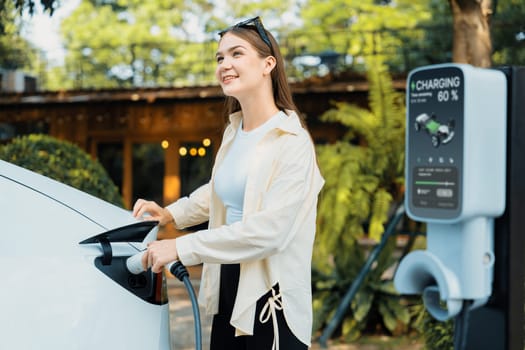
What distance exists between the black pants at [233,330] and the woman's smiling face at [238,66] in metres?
Result: 0.57

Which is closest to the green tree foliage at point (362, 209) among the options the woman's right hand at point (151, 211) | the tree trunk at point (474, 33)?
the tree trunk at point (474, 33)

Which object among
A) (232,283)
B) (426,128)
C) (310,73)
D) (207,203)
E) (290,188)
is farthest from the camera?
(310,73)

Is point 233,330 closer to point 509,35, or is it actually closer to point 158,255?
point 158,255

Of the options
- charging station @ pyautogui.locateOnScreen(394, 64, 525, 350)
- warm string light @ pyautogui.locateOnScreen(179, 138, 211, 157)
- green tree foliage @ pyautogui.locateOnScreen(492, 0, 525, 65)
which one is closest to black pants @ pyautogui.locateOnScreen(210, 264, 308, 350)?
charging station @ pyautogui.locateOnScreen(394, 64, 525, 350)

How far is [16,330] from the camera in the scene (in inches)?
69.6

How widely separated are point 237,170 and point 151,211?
43 cm

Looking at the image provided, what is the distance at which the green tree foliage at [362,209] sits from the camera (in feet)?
19.5

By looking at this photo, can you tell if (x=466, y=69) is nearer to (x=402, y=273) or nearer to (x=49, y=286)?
(x=402, y=273)

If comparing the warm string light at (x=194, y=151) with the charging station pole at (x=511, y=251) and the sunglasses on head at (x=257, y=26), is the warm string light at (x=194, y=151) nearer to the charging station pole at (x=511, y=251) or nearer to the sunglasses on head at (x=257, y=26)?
the sunglasses on head at (x=257, y=26)

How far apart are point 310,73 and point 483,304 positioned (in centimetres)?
1199

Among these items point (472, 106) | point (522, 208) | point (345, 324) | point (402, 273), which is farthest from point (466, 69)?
point (345, 324)

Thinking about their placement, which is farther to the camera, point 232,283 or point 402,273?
point 232,283

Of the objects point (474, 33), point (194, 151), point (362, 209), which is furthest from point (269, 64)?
point (194, 151)

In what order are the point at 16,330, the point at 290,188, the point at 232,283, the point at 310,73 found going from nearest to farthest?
the point at 16,330
the point at 290,188
the point at 232,283
the point at 310,73
